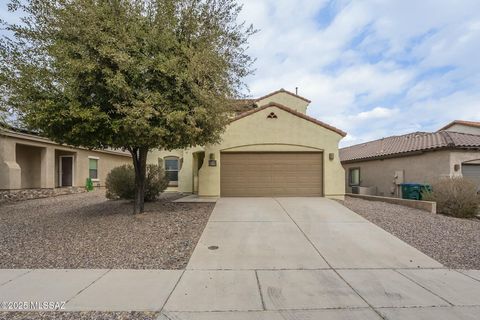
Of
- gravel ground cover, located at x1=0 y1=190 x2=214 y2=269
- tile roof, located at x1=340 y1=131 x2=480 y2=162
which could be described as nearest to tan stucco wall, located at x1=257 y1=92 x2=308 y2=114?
tile roof, located at x1=340 y1=131 x2=480 y2=162

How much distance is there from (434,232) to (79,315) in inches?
357

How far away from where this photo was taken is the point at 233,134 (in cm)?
1394

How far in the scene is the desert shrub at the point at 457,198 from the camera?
11.5m

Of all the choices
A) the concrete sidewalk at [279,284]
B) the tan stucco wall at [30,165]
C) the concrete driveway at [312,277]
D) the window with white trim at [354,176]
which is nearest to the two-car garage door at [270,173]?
the concrete driveway at [312,277]

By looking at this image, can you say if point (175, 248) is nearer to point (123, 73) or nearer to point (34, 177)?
point (123, 73)

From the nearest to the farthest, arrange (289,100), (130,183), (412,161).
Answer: (130,183)
(412,161)
(289,100)

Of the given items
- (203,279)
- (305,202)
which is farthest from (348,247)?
(305,202)

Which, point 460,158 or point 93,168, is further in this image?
point 93,168

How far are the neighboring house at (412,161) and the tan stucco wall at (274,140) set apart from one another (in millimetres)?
5685

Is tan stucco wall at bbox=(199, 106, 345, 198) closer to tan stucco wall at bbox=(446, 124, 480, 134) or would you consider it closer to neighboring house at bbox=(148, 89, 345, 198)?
neighboring house at bbox=(148, 89, 345, 198)

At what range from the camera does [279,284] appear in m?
5.28

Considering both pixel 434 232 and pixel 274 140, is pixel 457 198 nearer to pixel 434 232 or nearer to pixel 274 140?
pixel 434 232

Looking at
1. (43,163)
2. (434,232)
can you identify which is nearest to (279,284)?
(434,232)

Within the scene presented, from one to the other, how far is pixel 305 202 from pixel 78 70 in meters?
9.16
